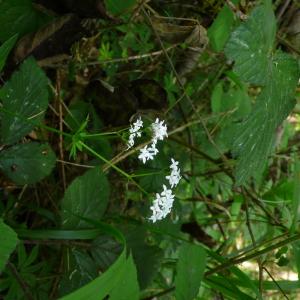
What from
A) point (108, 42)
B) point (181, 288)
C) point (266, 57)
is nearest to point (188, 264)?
point (181, 288)

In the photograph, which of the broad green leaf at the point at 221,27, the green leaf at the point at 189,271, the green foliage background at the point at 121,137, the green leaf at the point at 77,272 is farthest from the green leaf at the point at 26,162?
the broad green leaf at the point at 221,27

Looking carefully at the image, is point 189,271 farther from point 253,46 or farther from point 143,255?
point 253,46

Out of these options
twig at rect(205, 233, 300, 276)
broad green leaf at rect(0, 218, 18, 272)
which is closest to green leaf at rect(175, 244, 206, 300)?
twig at rect(205, 233, 300, 276)

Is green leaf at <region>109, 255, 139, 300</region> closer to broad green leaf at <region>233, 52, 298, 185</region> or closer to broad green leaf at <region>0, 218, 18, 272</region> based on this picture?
broad green leaf at <region>0, 218, 18, 272</region>

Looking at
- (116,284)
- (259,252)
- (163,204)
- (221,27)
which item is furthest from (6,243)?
(221,27)

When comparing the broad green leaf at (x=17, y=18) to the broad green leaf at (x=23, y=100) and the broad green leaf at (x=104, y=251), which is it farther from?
the broad green leaf at (x=104, y=251)

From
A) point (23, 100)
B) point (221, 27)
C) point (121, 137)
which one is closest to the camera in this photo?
point (121, 137)
